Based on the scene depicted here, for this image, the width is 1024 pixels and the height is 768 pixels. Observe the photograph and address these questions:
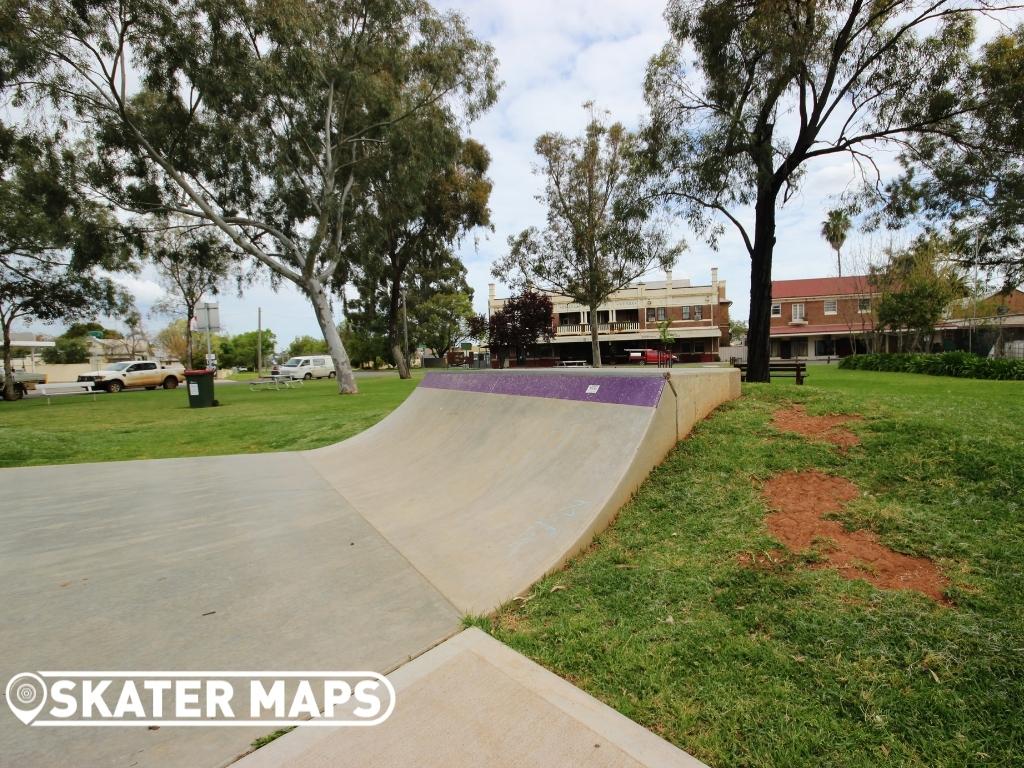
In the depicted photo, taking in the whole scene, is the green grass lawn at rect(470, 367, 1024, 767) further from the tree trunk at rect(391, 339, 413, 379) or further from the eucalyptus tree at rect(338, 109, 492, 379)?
the tree trunk at rect(391, 339, 413, 379)

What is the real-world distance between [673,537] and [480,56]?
19817 mm

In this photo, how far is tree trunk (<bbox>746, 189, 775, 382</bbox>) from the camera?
10406 millimetres

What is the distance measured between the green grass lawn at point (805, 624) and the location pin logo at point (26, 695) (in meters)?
2.04

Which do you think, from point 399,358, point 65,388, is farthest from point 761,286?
point 65,388

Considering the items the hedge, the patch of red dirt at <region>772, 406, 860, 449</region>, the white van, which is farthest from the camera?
the white van

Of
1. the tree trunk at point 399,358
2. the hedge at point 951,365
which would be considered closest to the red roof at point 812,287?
the hedge at point 951,365

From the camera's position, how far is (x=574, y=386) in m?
6.00

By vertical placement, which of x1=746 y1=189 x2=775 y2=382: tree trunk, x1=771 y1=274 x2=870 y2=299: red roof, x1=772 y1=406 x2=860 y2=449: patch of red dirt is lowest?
x1=772 y1=406 x2=860 y2=449: patch of red dirt

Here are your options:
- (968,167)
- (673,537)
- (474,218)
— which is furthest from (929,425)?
(474,218)

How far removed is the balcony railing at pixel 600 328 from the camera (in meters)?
44.2

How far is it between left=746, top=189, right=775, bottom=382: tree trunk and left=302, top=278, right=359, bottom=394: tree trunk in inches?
580

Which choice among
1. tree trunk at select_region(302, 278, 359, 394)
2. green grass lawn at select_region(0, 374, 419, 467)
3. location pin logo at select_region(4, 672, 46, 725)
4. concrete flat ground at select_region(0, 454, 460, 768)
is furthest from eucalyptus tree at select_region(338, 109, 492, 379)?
location pin logo at select_region(4, 672, 46, 725)

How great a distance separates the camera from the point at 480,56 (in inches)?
702

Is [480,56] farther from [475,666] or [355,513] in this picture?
[475,666]
